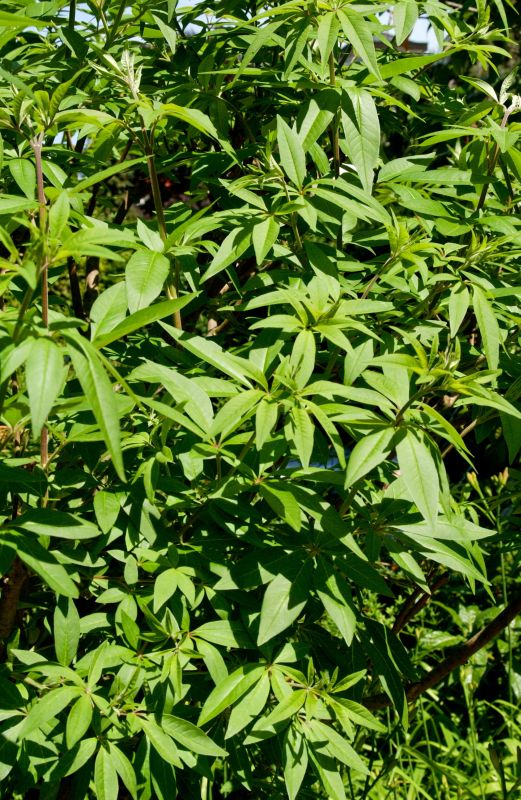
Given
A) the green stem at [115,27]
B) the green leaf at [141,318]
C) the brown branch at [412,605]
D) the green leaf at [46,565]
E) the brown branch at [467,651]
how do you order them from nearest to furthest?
the green leaf at [141,318] → the green leaf at [46,565] → the green stem at [115,27] → the brown branch at [467,651] → the brown branch at [412,605]

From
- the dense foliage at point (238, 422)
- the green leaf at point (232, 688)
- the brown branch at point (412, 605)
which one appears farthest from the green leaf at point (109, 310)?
the brown branch at point (412, 605)

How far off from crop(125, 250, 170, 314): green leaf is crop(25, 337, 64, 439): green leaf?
0.31m

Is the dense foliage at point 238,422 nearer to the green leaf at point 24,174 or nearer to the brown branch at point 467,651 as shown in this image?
the green leaf at point 24,174

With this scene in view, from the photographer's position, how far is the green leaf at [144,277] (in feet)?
4.51

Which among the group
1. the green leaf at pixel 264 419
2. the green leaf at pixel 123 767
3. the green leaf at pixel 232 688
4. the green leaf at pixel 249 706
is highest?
the green leaf at pixel 264 419

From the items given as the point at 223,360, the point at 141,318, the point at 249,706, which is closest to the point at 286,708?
the point at 249,706

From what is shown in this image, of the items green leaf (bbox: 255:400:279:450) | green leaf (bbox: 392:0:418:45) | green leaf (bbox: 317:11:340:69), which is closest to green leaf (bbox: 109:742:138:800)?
green leaf (bbox: 255:400:279:450)

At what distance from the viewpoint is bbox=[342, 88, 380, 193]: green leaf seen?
1.55m

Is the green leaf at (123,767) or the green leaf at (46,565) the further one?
A: the green leaf at (123,767)

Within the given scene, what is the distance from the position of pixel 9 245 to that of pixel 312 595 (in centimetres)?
83

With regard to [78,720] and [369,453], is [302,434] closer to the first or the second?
[369,453]

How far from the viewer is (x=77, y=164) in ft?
6.73

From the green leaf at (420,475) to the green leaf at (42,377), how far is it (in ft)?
1.78

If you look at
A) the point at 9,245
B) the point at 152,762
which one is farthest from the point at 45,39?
the point at 152,762
